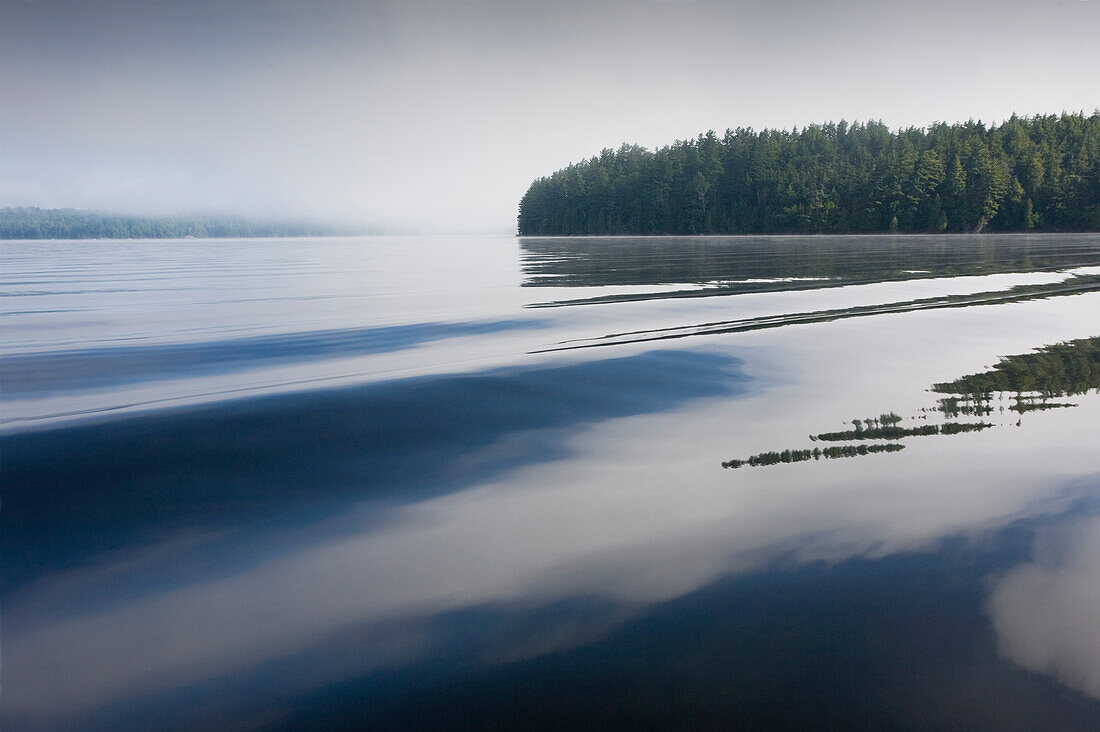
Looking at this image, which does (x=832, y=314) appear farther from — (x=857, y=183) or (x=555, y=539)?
(x=857, y=183)

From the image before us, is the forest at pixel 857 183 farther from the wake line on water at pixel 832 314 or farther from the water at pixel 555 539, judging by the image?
the water at pixel 555 539

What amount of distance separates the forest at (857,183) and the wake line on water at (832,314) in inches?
3931

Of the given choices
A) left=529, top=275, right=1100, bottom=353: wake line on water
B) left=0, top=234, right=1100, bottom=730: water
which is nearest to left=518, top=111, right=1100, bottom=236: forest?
left=529, top=275, right=1100, bottom=353: wake line on water

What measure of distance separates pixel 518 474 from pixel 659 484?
939 mm

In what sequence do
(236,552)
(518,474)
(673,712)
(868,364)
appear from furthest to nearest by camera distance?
1. (868,364)
2. (518,474)
3. (236,552)
4. (673,712)

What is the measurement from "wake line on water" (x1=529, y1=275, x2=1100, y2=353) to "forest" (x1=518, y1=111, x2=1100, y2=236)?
9986 cm

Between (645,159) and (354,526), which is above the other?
(645,159)

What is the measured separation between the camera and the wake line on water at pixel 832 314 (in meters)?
10.1

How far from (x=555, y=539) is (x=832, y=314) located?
9818 millimetres

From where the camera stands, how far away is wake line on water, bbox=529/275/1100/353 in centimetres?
1012

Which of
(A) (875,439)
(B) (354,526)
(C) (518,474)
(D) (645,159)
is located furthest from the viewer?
(D) (645,159)

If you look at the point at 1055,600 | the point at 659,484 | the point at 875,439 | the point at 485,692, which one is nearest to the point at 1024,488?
the point at 875,439

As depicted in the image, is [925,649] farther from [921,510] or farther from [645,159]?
[645,159]

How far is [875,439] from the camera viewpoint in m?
5.38
